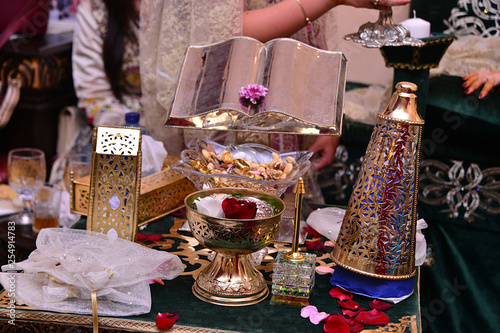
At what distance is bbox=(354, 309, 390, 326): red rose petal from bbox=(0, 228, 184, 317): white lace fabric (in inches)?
12.6

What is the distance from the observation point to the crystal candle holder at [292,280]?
910 mm

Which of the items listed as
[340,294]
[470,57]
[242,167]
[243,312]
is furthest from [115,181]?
[470,57]

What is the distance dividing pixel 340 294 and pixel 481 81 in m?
1.09

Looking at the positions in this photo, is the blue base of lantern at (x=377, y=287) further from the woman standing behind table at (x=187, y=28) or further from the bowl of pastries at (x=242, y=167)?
the woman standing behind table at (x=187, y=28)

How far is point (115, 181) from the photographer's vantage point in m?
1.08

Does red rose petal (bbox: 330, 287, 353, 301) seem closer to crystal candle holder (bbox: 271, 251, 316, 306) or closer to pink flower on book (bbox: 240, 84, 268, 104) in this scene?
crystal candle holder (bbox: 271, 251, 316, 306)

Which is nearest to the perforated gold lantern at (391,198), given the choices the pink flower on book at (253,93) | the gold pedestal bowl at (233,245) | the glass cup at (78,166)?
the gold pedestal bowl at (233,245)

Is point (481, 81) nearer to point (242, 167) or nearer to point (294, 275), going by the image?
point (242, 167)

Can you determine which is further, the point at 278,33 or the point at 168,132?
the point at 168,132

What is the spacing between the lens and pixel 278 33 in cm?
137

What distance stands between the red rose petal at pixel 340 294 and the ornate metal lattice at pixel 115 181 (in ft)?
1.28

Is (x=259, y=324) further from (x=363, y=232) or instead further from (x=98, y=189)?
(x=98, y=189)

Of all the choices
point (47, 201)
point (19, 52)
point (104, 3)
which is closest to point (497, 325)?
point (47, 201)

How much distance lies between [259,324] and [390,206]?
11.3 inches
